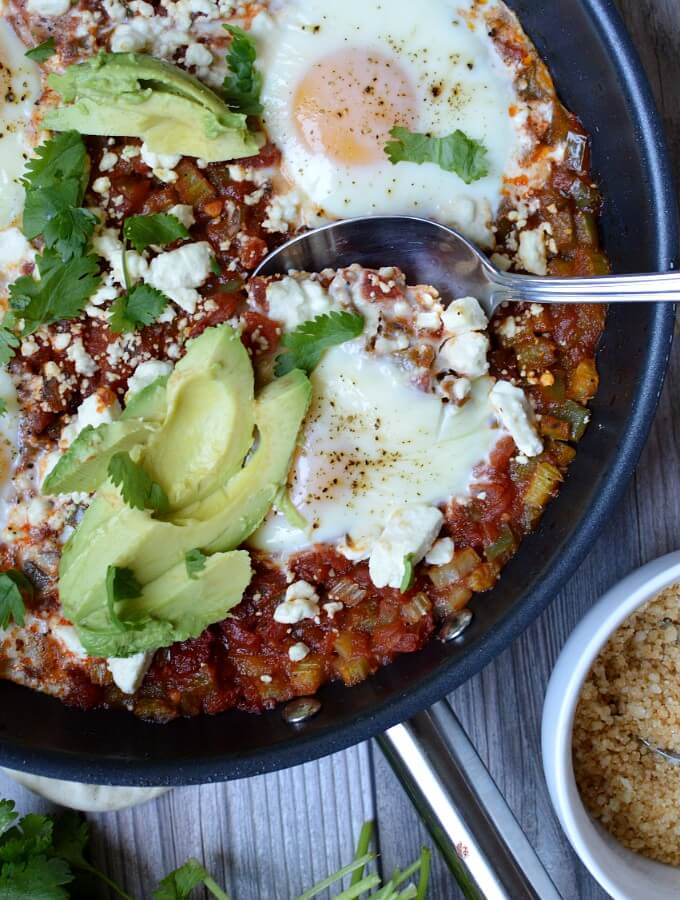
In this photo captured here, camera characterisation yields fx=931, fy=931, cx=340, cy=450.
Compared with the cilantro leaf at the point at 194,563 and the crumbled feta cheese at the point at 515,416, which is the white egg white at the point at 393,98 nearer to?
the crumbled feta cheese at the point at 515,416

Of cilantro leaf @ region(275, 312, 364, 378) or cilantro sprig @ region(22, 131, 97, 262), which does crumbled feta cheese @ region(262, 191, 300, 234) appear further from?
cilantro sprig @ region(22, 131, 97, 262)

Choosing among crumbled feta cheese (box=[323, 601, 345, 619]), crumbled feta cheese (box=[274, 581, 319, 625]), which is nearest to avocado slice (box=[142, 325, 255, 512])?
crumbled feta cheese (box=[274, 581, 319, 625])

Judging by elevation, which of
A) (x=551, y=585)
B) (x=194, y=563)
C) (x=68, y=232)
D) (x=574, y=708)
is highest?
(x=68, y=232)

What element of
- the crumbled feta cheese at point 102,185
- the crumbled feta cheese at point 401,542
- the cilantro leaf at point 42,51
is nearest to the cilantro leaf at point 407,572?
the crumbled feta cheese at point 401,542

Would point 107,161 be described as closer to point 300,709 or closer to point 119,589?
point 119,589

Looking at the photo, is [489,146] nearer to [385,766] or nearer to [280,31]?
[280,31]

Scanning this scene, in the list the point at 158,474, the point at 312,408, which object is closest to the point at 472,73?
the point at 312,408

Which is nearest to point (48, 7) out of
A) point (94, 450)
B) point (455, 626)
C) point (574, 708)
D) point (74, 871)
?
point (94, 450)
